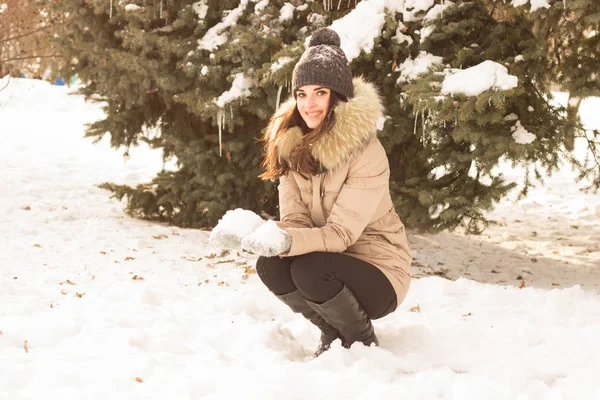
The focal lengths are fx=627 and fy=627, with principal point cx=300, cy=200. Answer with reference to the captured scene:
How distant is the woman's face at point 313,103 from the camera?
2.93 metres

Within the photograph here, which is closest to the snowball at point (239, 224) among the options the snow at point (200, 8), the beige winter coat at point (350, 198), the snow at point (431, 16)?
the beige winter coat at point (350, 198)

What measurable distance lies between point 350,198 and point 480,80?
65.2 inches

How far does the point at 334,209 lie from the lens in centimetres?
280

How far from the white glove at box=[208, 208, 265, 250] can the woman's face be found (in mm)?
590

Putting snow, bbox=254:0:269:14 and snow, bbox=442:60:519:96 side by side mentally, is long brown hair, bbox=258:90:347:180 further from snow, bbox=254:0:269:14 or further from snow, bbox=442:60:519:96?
snow, bbox=254:0:269:14

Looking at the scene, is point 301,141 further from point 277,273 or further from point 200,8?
point 200,8

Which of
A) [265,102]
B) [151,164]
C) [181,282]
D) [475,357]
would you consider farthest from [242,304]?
[151,164]

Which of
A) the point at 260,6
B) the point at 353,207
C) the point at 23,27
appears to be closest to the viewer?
the point at 353,207

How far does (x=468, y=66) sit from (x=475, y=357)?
2.30 meters

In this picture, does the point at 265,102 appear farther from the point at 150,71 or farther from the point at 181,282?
the point at 181,282

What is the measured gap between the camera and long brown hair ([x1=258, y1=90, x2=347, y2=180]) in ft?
9.52

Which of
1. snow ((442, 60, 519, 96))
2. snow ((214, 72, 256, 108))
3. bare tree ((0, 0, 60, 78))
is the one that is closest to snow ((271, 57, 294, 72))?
snow ((214, 72, 256, 108))

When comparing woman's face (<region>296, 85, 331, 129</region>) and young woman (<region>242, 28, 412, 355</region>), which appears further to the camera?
woman's face (<region>296, 85, 331, 129</region>)

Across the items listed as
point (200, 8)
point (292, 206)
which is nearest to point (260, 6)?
point (200, 8)
